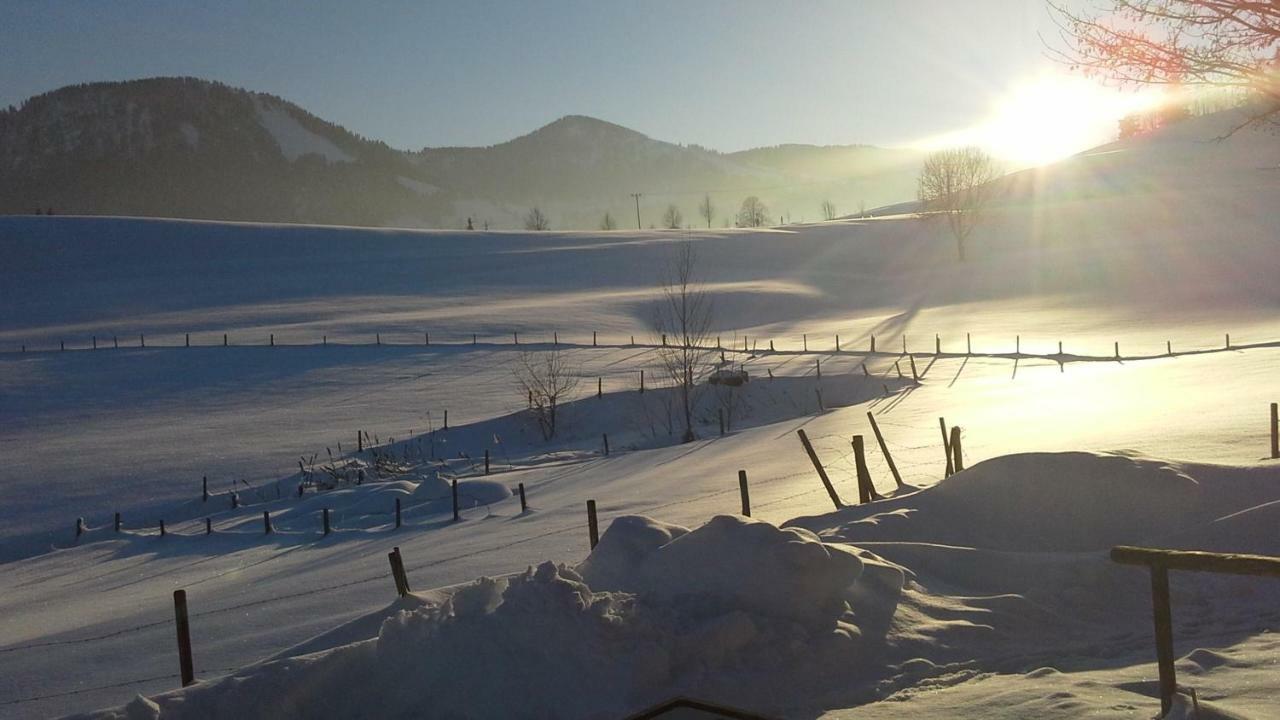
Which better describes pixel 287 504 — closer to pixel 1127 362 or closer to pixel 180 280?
pixel 1127 362

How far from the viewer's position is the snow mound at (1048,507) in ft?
27.4

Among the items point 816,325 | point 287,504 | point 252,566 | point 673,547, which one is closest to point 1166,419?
point 673,547

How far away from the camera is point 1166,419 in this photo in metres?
16.5

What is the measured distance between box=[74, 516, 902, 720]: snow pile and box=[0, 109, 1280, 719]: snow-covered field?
0.8 inches

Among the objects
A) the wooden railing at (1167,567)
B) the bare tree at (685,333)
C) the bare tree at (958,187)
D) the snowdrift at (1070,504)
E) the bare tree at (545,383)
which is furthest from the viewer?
the bare tree at (958,187)

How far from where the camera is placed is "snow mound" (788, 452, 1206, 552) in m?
8.34

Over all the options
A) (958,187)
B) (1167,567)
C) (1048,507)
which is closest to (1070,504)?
(1048,507)

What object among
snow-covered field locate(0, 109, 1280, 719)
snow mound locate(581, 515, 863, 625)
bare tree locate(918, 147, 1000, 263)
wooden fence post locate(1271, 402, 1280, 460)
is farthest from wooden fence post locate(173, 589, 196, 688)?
bare tree locate(918, 147, 1000, 263)

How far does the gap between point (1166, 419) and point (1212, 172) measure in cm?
9338

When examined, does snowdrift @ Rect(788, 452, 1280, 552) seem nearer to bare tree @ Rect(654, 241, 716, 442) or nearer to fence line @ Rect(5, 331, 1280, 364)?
bare tree @ Rect(654, 241, 716, 442)

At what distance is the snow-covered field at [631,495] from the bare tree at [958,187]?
37.2ft

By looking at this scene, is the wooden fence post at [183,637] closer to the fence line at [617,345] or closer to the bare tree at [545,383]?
the bare tree at [545,383]

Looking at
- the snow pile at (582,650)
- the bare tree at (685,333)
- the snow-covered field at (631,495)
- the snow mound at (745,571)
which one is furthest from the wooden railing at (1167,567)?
the bare tree at (685,333)

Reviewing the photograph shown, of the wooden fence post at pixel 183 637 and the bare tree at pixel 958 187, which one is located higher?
the bare tree at pixel 958 187
